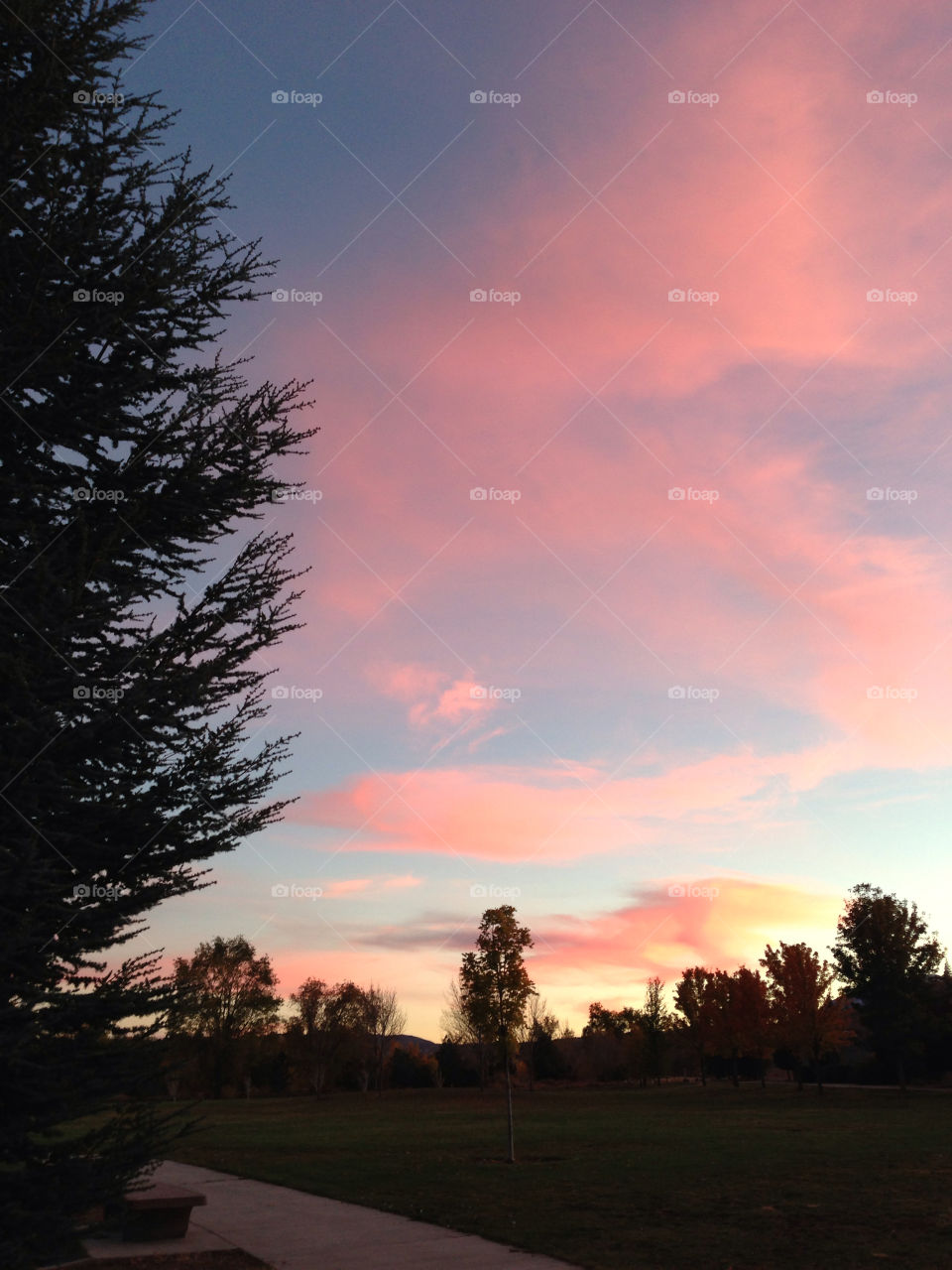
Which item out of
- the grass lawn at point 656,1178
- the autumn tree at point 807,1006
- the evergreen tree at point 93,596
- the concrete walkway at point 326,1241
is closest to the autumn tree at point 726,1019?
the autumn tree at point 807,1006

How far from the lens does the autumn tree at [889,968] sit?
45.2 metres

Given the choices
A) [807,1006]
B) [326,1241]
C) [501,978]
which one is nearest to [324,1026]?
[807,1006]

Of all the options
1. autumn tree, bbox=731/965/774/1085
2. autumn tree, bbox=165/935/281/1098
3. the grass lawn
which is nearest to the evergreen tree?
the grass lawn

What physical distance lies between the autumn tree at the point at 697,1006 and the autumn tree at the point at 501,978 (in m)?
45.8

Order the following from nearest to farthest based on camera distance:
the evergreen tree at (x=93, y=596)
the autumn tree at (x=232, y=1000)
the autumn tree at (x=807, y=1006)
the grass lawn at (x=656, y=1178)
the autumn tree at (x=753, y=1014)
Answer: the evergreen tree at (x=93, y=596), the grass lawn at (x=656, y=1178), the autumn tree at (x=807, y=1006), the autumn tree at (x=753, y=1014), the autumn tree at (x=232, y=1000)

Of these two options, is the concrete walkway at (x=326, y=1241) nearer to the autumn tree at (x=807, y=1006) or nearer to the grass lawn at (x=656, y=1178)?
the grass lawn at (x=656, y=1178)

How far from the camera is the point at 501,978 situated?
21.8 meters

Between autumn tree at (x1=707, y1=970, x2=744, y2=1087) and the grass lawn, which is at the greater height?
autumn tree at (x1=707, y1=970, x2=744, y2=1087)

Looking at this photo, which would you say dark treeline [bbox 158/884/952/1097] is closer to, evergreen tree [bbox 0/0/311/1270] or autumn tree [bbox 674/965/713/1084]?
autumn tree [bbox 674/965/713/1084]

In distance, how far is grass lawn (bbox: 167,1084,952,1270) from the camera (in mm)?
10898

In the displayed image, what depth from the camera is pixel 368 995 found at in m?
Answer: 70.4

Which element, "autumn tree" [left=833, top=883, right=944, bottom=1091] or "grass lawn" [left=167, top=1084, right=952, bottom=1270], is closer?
"grass lawn" [left=167, top=1084, right=952, bottom=1270]

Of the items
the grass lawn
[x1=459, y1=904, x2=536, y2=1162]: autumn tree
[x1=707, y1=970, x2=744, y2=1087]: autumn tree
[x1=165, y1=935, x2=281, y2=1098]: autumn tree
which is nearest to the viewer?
the grass lawn

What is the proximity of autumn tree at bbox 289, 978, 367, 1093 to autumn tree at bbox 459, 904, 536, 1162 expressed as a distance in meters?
51.1
